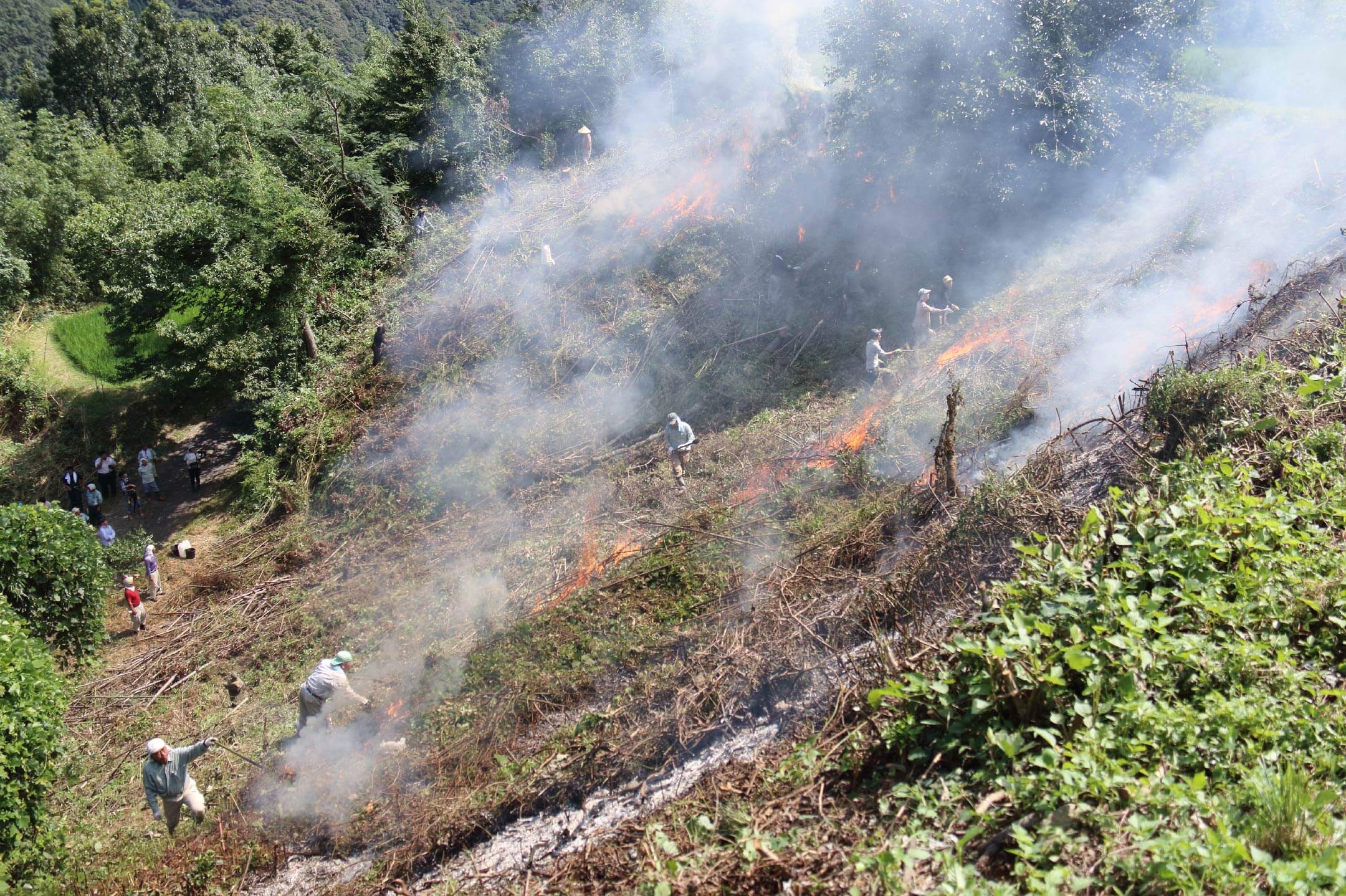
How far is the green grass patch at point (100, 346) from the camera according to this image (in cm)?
1661

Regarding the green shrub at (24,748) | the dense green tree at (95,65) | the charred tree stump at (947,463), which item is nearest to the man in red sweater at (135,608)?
the green shrub at (24,748)

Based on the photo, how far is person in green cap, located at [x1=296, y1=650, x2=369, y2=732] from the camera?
23.6 feet

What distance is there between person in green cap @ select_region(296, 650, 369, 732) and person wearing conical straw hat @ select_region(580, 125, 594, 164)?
12906 millimetres

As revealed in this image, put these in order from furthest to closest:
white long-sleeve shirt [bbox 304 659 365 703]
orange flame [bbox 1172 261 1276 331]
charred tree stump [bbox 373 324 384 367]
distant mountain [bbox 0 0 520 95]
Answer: distant mountain [bbox 0 0 520 95], charred tree stump [bbox 373 324 384 367], orange flame [bbox 1172 261 1276 331], white long-sleeve shirt [bbox 304 659 365 703]

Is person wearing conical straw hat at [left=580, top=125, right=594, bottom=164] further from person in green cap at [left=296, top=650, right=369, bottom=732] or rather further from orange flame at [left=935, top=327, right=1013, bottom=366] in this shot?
person in green cap at [left=296, top=650, right=369, bottom=732]

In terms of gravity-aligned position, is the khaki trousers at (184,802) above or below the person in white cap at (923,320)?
below

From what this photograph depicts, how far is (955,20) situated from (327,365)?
11893 mm

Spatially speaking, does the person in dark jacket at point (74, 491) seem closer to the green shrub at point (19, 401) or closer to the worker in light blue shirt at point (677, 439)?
the green shrub at point (19, 401)

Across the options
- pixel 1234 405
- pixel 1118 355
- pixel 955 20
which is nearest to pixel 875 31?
pixel 955 20

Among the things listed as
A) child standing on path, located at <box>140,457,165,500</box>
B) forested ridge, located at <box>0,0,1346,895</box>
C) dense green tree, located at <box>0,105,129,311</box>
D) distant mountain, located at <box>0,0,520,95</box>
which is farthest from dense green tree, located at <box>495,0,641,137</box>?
distant mountain, located at <box>0,0,520,95</box>

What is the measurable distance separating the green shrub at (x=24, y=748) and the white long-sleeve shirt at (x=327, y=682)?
208 cm

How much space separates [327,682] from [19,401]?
17.4 m

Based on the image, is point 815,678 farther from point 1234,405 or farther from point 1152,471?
point 1234,405

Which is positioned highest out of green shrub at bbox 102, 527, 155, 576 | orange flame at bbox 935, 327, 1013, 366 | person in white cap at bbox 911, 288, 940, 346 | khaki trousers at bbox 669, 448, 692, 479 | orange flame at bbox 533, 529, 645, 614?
green shrub at bbox 102, 527, 155, 576
